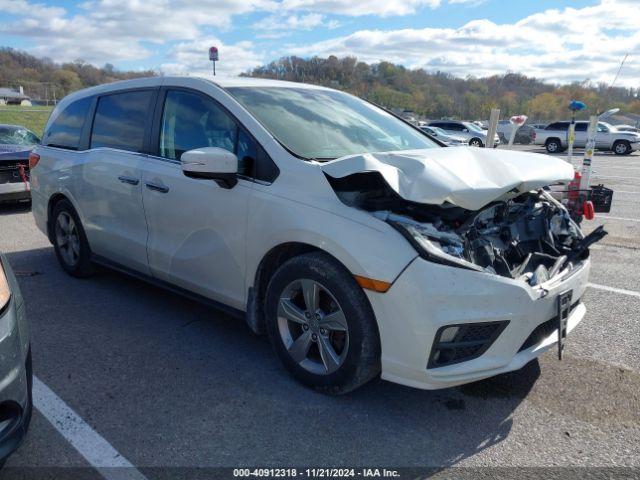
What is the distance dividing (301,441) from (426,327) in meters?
0.85

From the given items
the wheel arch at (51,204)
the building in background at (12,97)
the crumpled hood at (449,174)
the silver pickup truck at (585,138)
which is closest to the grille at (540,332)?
the crumpled hood at (449,174)

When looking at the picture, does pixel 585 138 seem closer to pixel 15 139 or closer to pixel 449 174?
pixel 15 139

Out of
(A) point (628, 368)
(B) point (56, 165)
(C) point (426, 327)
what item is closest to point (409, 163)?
(C) point (426, 327)

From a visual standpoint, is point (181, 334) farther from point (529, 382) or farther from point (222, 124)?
point (529, 382)

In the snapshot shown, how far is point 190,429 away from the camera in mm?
2811

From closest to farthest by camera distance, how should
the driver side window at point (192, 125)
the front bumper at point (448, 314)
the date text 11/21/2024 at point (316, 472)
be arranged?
the date text 11/21/2024 at point (316, 472), the front bumper at point (448, 314), the driver side window at point (192, 125)

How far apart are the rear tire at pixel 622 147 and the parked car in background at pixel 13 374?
30.1m

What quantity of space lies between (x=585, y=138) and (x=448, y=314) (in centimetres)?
2980

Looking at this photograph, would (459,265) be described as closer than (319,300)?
Yes

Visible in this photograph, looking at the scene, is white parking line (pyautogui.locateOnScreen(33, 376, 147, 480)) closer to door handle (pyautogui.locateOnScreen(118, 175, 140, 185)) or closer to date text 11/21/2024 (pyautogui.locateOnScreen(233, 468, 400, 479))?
date text 11/21/2024 (pyautogui.locateOnScreen(233, 468, 400, 479))

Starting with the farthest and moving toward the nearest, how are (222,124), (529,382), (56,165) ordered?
(56,165), (222,124), (529,382)

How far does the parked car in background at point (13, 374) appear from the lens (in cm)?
210

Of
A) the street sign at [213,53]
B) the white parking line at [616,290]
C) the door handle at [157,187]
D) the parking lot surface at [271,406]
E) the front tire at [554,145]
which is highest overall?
the street sign at [213,53]

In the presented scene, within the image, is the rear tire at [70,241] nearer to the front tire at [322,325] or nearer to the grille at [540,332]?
the front tire at [322,325]
